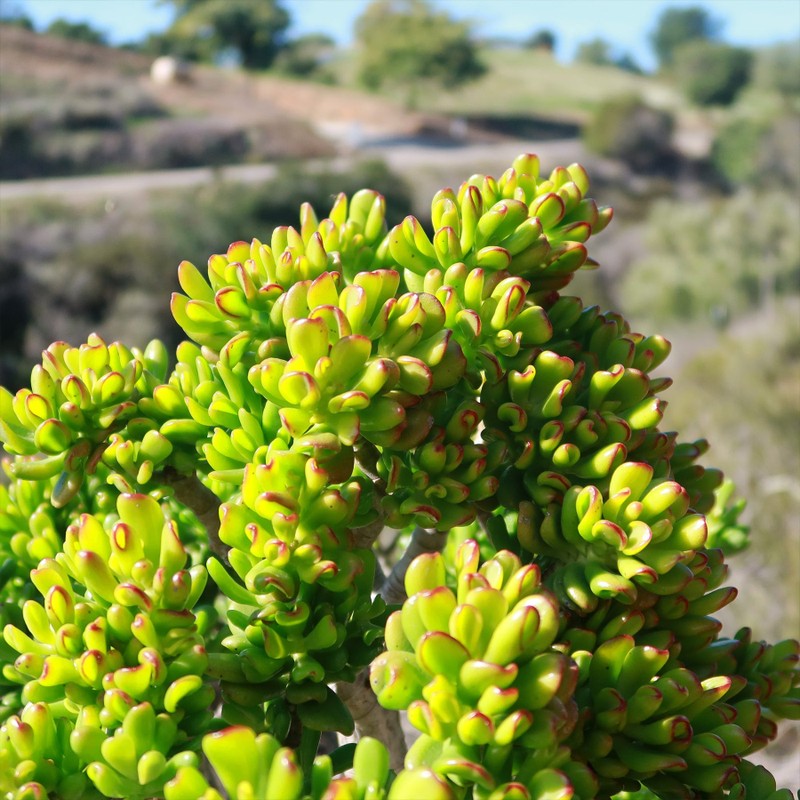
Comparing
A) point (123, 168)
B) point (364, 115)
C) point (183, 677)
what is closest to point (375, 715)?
point (183, 677)

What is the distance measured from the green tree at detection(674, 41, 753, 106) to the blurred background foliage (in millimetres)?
93

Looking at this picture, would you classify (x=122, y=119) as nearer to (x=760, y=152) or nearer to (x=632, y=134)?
(x=632, y=134)

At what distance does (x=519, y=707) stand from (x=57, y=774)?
1.33 feet

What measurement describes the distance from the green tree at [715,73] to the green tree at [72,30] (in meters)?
24.4

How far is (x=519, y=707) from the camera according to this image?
67 cm

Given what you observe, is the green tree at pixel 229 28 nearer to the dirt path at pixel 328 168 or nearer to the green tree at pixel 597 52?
the dirt path at pixel 328 168

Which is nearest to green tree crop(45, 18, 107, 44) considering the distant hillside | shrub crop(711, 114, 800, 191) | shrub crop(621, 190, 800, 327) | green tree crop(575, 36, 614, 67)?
the distant hillside

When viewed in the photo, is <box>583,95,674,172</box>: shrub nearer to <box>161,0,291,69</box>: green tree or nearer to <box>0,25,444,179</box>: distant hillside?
<box>0,25,444,179</box>: distant hillside

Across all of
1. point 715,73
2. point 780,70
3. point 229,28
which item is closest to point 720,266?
point 229,28

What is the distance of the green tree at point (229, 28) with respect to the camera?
32.8m

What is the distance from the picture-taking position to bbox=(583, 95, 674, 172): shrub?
2678cm

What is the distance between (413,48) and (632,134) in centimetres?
949

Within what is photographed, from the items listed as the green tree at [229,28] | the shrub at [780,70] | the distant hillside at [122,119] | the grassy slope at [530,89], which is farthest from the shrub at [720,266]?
the shrub at [780,70]

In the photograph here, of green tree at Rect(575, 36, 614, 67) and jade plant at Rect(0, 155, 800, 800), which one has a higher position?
green tree at Rect(575, 36, 614, 67)
